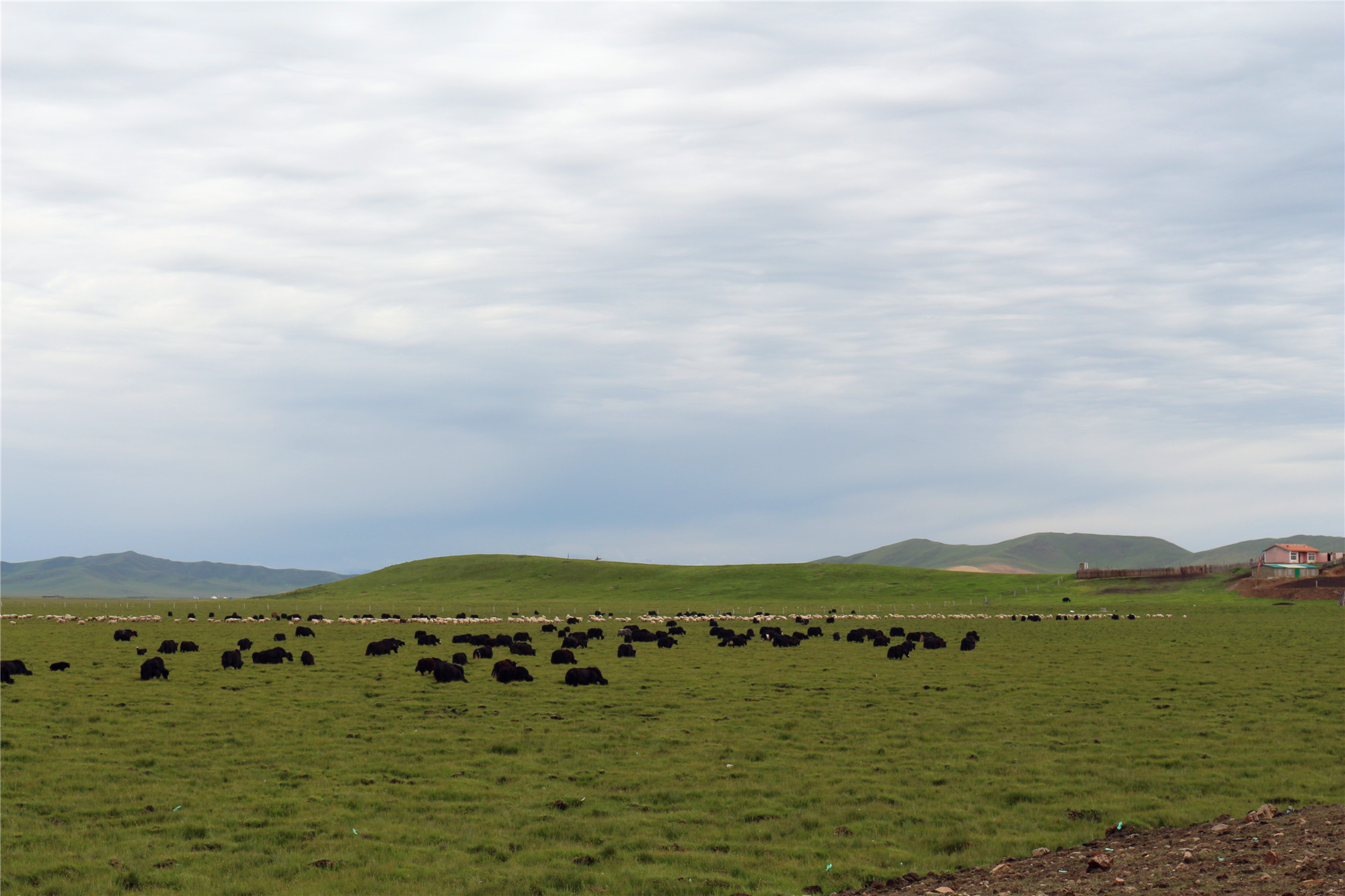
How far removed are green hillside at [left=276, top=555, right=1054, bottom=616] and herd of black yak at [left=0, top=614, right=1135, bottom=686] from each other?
35635 mm

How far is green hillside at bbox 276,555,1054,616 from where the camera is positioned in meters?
109

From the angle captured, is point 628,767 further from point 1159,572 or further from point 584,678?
Result: point 1159,572

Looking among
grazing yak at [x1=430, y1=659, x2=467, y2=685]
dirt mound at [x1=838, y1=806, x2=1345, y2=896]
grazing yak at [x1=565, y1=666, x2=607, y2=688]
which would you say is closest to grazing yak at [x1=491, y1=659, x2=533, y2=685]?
grazing yak at [x1=430, y1=659, x2=467, y2=685]

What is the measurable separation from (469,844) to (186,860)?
12.6 feet

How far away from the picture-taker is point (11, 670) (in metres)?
30.9

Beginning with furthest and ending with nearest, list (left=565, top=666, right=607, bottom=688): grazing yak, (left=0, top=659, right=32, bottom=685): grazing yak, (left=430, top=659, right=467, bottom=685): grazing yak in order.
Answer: (left=430, top=659, right=467, bottom=685): grazing yak < (left=565, top=666, right=607, bottom=688): grazing yak < (left=0, top=659, right=32, bottom=685): grazing yak

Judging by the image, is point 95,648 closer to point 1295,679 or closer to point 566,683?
point 566,683

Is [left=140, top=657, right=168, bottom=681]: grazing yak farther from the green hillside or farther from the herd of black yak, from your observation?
the green hillside

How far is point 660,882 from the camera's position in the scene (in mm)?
12086

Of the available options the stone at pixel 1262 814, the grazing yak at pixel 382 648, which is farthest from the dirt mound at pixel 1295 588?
the stone at pixel 1262 814

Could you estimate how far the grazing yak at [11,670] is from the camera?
29.5m

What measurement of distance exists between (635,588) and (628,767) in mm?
135049

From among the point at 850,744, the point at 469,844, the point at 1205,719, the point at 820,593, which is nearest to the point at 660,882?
the point at 469,844

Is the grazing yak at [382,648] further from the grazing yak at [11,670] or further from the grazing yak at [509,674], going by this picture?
the grazing yak at [11,670]
